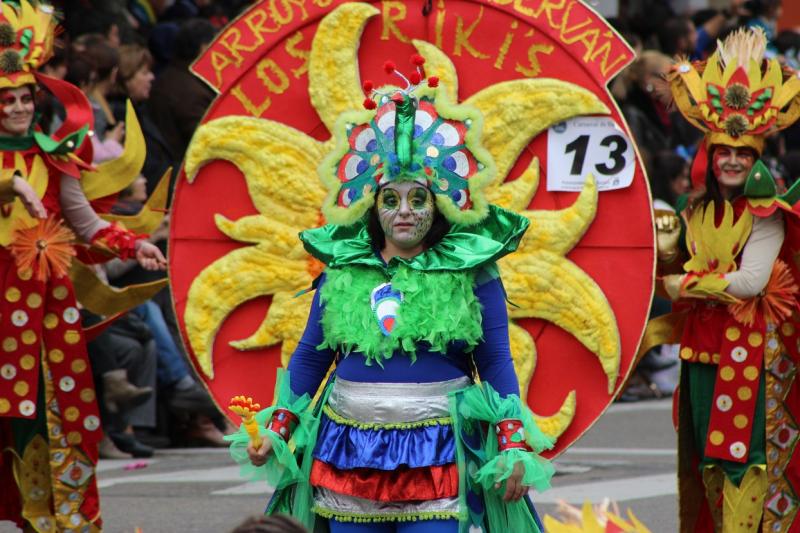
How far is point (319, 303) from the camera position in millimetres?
5398

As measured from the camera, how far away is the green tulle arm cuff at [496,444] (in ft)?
16.9

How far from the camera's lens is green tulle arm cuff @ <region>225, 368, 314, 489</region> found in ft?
17.3

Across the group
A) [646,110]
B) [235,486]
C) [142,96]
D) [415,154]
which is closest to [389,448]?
[415,154]

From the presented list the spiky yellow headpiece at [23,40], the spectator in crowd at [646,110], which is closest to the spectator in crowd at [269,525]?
the spiky yellow headpiece at [23,40]

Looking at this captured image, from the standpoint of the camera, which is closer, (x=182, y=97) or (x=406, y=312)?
(x=406, y=312)

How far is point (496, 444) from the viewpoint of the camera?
527cm

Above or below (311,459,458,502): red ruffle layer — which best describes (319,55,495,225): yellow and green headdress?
above

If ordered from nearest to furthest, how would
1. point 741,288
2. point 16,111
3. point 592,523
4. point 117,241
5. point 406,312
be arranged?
point 592,523
point 406,312
point 741,288
point 16,111
point 117,241

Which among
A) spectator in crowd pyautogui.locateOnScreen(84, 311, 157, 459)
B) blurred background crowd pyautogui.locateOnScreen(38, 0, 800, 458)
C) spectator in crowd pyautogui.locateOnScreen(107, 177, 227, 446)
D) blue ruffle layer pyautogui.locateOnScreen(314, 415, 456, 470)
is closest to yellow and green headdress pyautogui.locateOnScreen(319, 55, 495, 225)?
blue ruffle layer pyautogui.locateOnScreen(314, 415, 456, 470)

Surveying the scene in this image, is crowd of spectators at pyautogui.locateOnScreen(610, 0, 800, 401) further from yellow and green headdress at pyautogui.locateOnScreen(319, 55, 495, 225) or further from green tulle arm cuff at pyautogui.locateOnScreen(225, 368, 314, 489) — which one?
green tulle arm cuff at pyautogui.locateOnScreen(225, 368, 314, 489)

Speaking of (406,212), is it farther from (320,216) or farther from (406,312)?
(320,216)

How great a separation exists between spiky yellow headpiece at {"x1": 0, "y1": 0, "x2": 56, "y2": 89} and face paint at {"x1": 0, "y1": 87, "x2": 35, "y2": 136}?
4 cm

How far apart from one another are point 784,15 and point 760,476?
1541 cm

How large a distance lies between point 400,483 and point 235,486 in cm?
395
